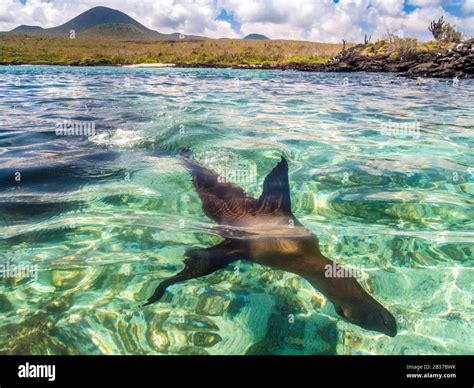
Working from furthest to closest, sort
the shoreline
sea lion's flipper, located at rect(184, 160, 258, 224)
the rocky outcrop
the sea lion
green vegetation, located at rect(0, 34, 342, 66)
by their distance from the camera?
green vegetation, located at rect(0, 34, 342, 66) < the rocky outcrop < the shoreline < sea lion's flipper, located at rect(184, 160, 258, 224) < the sea lion

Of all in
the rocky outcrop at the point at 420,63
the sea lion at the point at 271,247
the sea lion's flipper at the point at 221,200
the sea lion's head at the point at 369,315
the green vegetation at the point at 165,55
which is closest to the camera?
the sea lion's head at the point at 369,315

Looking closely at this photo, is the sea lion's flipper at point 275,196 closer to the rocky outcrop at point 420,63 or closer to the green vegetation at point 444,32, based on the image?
the rocky outcrop at point 420,63

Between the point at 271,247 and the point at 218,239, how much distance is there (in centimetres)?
63

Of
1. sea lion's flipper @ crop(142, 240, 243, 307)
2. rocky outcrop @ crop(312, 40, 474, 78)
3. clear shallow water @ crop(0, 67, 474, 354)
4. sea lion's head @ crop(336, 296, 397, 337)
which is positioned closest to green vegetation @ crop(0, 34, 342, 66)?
rocky outcrop @ crop(312, 40, 474, 78)

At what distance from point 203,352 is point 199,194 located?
2.62m

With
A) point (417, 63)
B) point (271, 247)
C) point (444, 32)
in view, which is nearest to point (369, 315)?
point (271, 247)

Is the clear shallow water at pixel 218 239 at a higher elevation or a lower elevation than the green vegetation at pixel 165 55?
lower

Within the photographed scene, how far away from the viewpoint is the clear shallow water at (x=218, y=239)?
8.78 ft

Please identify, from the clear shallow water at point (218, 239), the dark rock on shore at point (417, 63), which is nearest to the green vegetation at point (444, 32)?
the dark rock on shore at point (417, 63)

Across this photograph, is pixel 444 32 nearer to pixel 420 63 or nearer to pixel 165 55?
pixel 420 63

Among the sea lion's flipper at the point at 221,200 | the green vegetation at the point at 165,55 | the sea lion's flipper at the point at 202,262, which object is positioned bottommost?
the sea lion's flipper at the point at 202,262

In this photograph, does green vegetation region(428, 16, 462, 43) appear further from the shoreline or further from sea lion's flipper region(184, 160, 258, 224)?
sea lion's flipper region(184, 160, 258, 224)

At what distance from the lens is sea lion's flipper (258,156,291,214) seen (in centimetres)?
427
